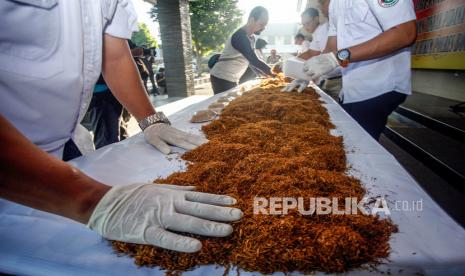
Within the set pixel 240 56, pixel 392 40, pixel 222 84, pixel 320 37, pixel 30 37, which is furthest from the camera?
pixel 320 37

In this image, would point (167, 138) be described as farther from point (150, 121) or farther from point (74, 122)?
point (74, 122)

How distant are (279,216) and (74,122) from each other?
1.04 m

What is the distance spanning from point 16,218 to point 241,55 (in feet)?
10.9

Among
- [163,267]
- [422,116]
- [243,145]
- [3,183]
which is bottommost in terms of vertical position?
[422,116]

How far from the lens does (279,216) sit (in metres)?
0.68

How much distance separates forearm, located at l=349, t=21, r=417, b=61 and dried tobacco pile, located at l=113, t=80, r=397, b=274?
0.65 meters

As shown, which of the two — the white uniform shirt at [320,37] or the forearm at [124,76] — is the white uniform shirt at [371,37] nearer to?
the forearm at [124,76]

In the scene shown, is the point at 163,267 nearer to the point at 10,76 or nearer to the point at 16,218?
the point at 16,218

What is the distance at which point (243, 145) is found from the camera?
1183mm

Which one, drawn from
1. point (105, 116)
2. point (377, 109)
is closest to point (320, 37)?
point (377, 109)

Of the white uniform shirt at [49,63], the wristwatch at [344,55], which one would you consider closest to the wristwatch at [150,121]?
the white uniform shirt at [49,63]

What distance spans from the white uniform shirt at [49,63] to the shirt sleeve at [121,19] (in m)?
0.03

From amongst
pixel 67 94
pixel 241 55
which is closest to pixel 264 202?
pixel 67 94

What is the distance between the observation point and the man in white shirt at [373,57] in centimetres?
152
